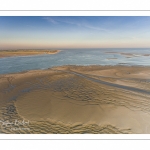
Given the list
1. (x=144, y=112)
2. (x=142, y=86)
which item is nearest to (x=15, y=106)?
(x=144, y=112)

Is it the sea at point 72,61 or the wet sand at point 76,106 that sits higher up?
the sea at point 72,61

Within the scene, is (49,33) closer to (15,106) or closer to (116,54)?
(15,106)

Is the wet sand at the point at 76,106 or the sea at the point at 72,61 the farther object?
the sea at the point at 72,61

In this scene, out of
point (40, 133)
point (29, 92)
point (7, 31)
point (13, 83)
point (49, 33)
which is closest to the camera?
point (40, 133)

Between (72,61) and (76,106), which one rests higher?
(72,61)

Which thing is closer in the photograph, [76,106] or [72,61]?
[76,106]

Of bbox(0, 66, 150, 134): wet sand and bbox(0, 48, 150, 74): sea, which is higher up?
bbox(0, 48, 150, 74): sea

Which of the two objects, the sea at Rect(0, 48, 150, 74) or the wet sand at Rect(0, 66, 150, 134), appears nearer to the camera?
the wet sand at Rect(0, 66, 150, 134)
